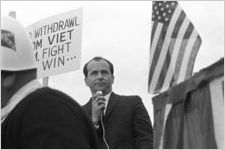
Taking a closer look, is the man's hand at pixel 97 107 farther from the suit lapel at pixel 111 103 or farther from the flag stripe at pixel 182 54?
the flag stripe at pixel 182 54

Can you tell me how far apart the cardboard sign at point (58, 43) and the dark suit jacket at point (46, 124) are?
3310 mm

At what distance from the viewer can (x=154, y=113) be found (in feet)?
19.4

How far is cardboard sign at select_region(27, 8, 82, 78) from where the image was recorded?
550 cm

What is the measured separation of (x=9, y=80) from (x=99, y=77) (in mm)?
1753

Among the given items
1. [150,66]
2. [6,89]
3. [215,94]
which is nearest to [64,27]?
[150,66]

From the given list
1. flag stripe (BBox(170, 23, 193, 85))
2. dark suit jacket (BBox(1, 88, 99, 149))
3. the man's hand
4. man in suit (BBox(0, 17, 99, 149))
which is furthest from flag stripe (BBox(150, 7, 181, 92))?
dark suit jacket (BBox(1, 88, 99, 149))

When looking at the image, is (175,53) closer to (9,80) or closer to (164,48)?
(164,48)

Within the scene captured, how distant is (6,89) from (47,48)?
356cm

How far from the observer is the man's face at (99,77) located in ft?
12.8

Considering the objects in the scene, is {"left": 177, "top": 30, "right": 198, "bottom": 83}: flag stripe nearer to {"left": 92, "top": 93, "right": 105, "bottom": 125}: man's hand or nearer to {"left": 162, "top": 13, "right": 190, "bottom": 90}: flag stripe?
{"left": 162, "top": 13, "right": 190, "bottom": 90}: flag stripe

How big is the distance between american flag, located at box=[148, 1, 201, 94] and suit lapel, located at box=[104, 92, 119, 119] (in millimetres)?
1627

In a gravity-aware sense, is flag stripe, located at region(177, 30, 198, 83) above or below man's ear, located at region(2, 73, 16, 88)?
above

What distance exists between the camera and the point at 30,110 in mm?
2008

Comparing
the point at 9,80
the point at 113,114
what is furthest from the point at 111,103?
the point at 9,80
